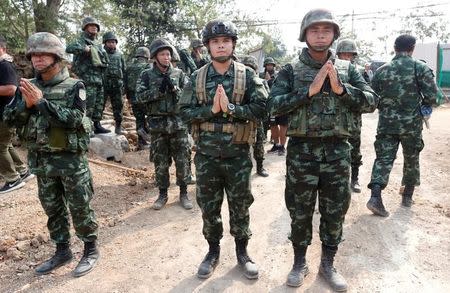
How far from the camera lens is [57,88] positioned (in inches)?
140

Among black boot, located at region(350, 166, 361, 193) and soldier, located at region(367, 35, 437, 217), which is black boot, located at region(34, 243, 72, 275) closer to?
soldier, located at region(367, 35, 437, 217)

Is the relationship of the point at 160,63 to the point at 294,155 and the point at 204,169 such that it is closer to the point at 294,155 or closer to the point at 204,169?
the point at 204,169

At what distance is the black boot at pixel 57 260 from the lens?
386 centimetres

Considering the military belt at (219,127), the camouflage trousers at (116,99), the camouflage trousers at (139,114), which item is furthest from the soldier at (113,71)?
the military belt at (219,127)

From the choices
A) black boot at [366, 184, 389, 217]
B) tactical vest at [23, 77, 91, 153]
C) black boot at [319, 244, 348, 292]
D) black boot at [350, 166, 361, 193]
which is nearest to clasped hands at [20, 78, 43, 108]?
tactical vest at [23, 77, 91, 153]

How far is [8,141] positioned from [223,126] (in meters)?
4.14

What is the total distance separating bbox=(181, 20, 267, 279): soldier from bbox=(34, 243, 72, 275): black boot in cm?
147

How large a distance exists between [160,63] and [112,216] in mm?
2229

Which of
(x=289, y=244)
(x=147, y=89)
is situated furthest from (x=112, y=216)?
(x=289, y=244)

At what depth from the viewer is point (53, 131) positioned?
3.54 meters

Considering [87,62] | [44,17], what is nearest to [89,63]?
[87,62]

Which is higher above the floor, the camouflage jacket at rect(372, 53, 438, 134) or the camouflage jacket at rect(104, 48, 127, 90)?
the camouflage jacket at rect(104, 48, 127, 90)

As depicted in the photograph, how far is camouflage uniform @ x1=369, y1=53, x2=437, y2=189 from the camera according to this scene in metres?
4.84

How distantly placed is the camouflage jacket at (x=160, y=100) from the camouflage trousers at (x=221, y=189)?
1887 millimetres
